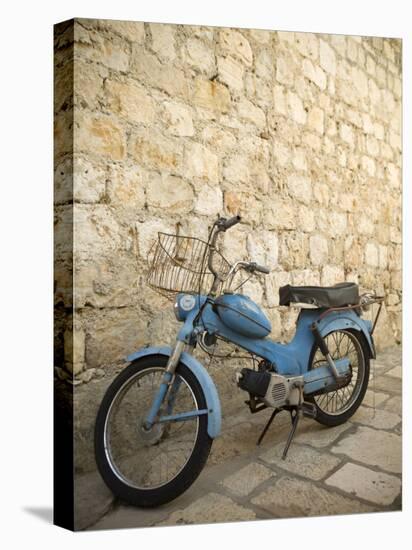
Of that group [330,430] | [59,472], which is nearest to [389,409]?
[330,430]

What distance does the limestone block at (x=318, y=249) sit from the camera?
291cm

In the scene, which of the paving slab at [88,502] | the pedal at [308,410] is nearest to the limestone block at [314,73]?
the pedal at [308,410]

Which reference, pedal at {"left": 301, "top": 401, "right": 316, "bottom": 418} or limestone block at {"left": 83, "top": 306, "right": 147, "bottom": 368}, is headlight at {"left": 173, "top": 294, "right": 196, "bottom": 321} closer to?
limestone block at {"left": 83, "top": 306, "right": 147, "bottom": 368}

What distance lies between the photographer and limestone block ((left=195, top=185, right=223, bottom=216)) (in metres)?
2.66

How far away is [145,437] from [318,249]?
52.5 inches

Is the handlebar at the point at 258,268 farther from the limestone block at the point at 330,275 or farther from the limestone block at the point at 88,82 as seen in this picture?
the limestone block at the point at 88,82

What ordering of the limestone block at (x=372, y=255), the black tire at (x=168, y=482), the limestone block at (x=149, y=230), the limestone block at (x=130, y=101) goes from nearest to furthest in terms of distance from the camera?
the black tire at (x=168, y=482) → the limestone block at (x=130, y=101) → the limestone block at (x=149, y=230) → the limestone block at (x=372, y=255)

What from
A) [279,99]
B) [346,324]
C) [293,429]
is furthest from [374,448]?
[279,99]

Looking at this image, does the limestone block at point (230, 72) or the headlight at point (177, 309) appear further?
the limestone block at point (230, 72)

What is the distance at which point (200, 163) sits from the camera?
2.63 m

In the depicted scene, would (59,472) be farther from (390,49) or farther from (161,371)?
(390,49)

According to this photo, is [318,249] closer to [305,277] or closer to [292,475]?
[305,277]

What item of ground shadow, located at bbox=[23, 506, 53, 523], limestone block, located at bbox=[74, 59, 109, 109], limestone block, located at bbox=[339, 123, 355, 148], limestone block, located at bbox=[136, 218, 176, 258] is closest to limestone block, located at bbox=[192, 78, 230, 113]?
limestone block, located at bbox=[74, 59, 109, 109]

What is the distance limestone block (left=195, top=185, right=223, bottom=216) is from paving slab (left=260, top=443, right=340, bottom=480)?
46.9 inches
